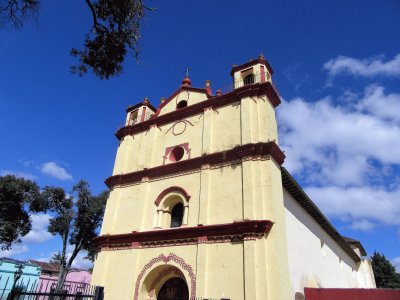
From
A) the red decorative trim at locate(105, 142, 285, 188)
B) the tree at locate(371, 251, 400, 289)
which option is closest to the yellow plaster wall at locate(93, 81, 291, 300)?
the red decorative trim at locate(105, 142, 285, 188)

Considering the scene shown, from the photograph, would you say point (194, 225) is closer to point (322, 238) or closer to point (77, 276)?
point (322, 238)

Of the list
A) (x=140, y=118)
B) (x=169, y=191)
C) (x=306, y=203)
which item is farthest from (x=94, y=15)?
(x=306, y=203)

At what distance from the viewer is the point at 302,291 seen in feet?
47.6

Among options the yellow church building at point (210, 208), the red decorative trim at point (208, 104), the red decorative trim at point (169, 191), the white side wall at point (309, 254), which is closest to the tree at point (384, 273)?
the white side wall at point (309, 254)

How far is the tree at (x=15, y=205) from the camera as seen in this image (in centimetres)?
2911

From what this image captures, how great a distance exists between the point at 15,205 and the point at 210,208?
78.8 feet

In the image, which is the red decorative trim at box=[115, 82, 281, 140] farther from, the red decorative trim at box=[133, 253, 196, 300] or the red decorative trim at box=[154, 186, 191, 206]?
the red decorative trim at box=[133, 253, 196, 300]

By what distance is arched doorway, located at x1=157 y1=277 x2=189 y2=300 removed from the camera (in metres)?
14.2

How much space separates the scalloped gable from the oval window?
3000 mm

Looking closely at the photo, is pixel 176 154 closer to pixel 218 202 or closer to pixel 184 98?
pixel 184 98

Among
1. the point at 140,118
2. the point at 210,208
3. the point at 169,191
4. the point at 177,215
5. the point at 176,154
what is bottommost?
the point at 210,208

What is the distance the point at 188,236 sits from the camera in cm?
1415

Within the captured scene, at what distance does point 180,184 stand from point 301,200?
7.09 meters

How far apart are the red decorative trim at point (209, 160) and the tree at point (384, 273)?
5076 centimetres
